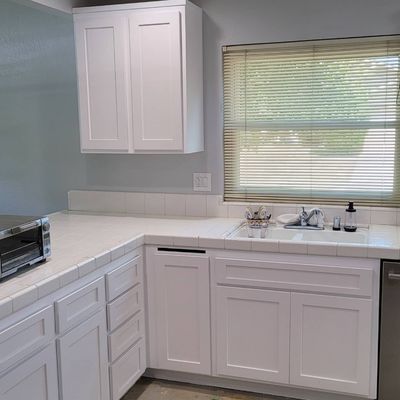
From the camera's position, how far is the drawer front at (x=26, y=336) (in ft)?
5.71

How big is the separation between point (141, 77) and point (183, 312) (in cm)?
137

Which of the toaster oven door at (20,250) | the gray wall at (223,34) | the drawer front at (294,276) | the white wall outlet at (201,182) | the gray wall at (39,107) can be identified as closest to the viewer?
the toaster oven door at (20,250)

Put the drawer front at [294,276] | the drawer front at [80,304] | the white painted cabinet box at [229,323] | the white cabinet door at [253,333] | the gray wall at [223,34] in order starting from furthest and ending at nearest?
the gray wall at [223,34]
the white cabinet door at [253,333]
the drawer front at [294,276]
the white painted cabinet box at [229,323]
the drawer front at [80,304]

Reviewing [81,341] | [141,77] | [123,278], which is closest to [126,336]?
[123,278]

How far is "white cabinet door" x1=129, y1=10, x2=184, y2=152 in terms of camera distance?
2.91 metres

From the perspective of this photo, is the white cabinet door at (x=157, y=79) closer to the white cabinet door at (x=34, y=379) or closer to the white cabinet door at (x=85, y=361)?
the white cabinet door at (x=85, y=361)

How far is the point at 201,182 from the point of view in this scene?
10.8 ft

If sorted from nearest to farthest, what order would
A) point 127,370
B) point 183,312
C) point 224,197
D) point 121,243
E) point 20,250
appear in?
point 20,250
point 121,243
point 127,370
point 183,312
point 224,197

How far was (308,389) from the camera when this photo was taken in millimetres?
2730

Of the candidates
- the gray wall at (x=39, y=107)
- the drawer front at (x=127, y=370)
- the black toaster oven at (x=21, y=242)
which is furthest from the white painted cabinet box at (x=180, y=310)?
the gray wall at (x=39, y=107)

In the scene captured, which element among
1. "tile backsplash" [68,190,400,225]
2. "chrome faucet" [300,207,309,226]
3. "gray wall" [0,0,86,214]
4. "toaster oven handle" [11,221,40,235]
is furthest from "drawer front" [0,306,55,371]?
"gray wall" [0,0,86,214]

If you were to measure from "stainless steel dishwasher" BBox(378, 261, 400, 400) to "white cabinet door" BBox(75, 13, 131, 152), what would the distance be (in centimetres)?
164

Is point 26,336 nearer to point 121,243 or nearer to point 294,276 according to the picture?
point 121,243

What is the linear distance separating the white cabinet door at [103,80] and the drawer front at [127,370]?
1.18 meters
